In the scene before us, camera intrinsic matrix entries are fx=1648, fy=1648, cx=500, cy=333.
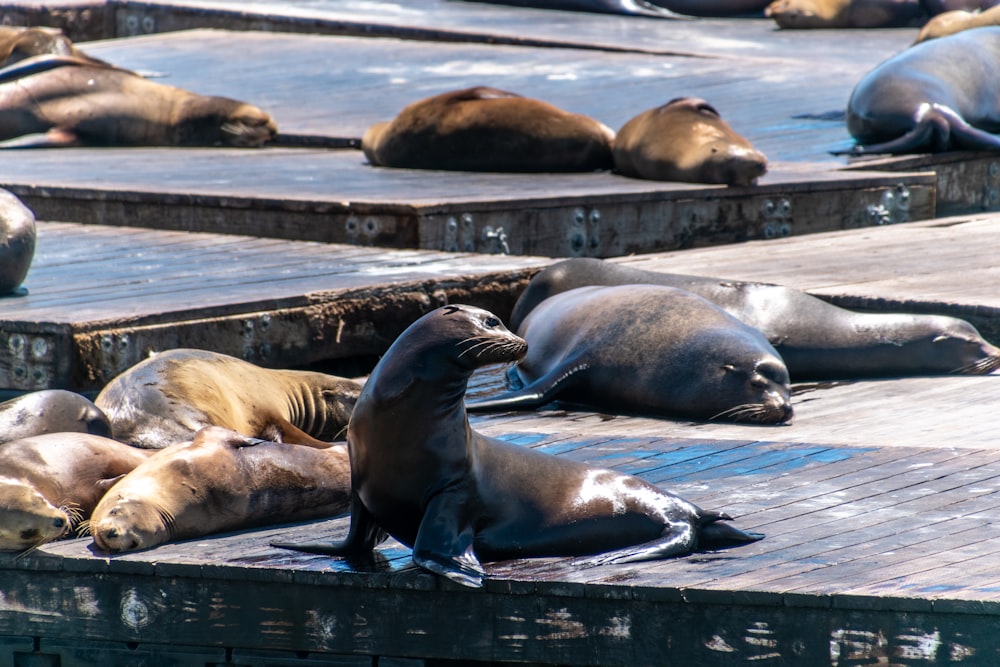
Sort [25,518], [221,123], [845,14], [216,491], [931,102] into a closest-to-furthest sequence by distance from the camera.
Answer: [25,518] < [216,491] < [931,102] < [221,123] < [845,14]

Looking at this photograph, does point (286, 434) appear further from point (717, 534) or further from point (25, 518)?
point (717, 534)

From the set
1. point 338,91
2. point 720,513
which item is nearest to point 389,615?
point 720,513

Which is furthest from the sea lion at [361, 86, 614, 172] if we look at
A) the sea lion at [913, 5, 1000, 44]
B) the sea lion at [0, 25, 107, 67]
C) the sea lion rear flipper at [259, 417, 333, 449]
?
the sea lion rear flipper at [259, 417, 333, 449]

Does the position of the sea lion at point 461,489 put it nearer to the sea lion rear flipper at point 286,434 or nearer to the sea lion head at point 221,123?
the sea lion rear flipper at point 286,434

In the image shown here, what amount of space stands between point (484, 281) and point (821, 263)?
1.60m

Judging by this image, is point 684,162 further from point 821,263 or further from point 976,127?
point 976,127

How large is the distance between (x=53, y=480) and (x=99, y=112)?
7.14m

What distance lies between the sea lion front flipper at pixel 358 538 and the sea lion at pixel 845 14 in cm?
1275

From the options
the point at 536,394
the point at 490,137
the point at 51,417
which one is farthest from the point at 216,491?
the point at 490,137

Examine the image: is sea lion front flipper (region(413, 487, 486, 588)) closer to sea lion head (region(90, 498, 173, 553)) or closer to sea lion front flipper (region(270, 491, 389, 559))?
sea lion front flipper (region(270, 491, 389, 559))

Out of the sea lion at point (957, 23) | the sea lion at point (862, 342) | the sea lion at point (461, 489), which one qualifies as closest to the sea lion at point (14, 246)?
the sea lion at point (862, 342)

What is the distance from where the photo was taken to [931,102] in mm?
9617

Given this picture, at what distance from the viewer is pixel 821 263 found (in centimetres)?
709

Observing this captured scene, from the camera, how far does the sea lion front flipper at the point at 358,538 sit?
11.4ft
